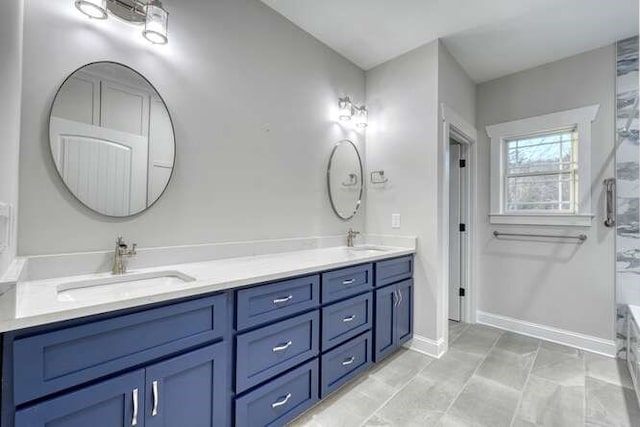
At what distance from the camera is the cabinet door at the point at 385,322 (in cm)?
217

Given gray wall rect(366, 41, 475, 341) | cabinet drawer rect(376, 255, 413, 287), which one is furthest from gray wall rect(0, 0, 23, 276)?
gray wall rect(366, 41, 475, 341)

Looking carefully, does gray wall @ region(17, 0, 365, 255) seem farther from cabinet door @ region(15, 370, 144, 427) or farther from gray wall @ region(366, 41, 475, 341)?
cabinet door @ region(15, 370, 144, 427)

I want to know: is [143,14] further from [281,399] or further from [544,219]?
[544,219]

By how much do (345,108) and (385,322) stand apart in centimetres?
188

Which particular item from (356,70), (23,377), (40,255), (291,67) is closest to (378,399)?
(23,377)

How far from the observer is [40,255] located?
126cm

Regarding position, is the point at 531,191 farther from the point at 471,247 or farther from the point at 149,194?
the point at 149,194

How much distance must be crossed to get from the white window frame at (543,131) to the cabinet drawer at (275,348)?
2499 mm

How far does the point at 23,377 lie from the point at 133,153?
105 cm

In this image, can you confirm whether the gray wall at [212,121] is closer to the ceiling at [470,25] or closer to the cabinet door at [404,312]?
the ceiling at [470,25]

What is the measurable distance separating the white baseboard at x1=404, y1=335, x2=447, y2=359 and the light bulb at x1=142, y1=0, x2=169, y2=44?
2.82m

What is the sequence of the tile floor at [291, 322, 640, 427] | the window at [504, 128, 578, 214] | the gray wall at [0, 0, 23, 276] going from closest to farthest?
1. the gray wall at [0, 0, 23, 276]
2. the tile floor at [291, 322, 640, 427]
3. the window at [504, 128, 578, 214]

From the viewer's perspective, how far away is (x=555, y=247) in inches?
111

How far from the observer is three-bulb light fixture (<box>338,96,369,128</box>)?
269 cm
